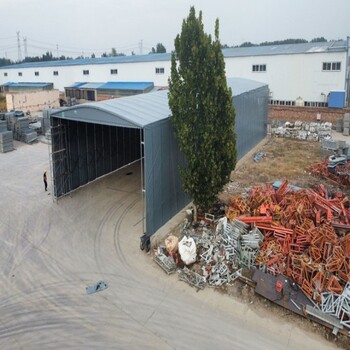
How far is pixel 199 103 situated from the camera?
1142 centimetres

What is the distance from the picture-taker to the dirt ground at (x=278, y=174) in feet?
28.0

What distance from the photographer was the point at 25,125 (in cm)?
2770

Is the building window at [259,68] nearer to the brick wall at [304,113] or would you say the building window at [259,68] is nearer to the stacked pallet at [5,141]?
the brick wall at [304,113]

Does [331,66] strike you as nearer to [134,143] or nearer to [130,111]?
[134,143]

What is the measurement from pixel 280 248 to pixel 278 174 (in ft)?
29.3

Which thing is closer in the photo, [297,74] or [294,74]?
[297,74]

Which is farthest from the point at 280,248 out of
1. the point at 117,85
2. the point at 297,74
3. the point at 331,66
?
the point at 117,85

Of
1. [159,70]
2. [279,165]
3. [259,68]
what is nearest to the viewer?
[279,165]

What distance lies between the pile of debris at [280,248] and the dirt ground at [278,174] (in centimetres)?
36

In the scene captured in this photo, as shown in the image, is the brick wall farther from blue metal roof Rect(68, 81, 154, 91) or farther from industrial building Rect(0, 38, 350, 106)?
blue metal roof Rect(68, 81, 154, 91)

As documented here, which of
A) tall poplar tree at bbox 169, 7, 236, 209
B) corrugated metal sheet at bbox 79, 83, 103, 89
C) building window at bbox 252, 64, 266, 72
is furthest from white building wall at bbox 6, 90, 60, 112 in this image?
tall poplar tree at bbox 169, 7, 236, 209

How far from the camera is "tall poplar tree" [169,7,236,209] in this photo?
11188mm

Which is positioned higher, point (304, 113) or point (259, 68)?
point (259, 68)

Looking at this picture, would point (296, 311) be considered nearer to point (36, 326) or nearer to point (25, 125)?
point (36, 326)
